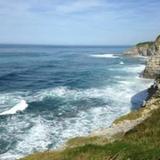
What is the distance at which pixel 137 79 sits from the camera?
7775cm

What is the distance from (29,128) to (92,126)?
22.9 ft

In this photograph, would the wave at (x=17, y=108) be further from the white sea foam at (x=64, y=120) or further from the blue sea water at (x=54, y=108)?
the white sea foam at (x=64, y=120)

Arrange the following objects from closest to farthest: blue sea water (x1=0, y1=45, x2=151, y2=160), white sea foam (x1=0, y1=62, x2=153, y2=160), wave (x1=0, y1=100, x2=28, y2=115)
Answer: white sea foam (x1=0, y1=62, x2=153, y2=160), blue sea water (x1=0, y1=45, x2=151, y2=160), wave (x1=0, y1=100, x2=28, y2=115)

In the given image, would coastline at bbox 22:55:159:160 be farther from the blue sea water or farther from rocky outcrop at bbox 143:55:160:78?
rocky outcrop at bbox 143:55:160:78

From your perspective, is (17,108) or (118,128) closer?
(118,128)

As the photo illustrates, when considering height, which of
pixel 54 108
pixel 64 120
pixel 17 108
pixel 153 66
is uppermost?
pixel 153 66

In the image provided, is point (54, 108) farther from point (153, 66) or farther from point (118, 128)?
point (153, 66)

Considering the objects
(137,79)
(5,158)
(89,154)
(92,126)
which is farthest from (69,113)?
(137,79)

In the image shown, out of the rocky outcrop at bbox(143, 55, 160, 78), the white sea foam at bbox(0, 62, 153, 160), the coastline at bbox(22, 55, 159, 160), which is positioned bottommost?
the white sea foam at bbox(0, 62, 153, 160)

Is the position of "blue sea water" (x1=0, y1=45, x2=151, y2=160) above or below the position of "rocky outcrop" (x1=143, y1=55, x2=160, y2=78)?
below

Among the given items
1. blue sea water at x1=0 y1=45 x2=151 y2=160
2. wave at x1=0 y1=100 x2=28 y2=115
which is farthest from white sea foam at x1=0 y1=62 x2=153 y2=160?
wave at x1=0 y1=100 x2=28 y2=115

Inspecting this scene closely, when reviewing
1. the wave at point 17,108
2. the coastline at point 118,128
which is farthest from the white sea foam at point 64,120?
the coastline at point 118,128

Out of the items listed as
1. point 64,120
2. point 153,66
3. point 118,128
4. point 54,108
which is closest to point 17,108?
point 54,108

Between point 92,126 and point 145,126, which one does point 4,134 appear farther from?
point 145,126
